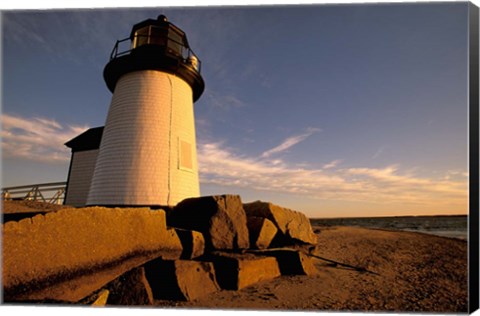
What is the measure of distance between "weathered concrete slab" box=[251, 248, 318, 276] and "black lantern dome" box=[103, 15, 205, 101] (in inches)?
222

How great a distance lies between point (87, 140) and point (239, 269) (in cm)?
1030

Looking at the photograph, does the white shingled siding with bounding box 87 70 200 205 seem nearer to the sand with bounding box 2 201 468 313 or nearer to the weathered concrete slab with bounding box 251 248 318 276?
the sand with bounding box 2 201 468 313

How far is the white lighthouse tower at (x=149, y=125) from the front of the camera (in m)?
7.26

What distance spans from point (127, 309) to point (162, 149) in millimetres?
4459

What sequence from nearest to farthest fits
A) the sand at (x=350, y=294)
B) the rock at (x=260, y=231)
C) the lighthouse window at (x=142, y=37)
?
the sand at (x=350, y=294) < the rock at (x=260, y=231) < the lighthouse window at (x=142, y=37)

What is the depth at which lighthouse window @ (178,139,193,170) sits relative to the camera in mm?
7828

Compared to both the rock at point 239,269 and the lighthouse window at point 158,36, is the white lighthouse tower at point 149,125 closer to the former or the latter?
the lighthouse window at point 158,36

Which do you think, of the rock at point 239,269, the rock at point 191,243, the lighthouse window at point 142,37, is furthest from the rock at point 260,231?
the lighthouse window at point 142,37

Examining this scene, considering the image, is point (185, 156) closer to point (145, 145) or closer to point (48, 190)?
point (145, 145)

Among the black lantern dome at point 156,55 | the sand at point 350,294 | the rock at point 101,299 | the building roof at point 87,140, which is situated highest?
the black lantern dome at point 156,55

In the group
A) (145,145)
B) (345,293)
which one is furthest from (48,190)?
(345,293)

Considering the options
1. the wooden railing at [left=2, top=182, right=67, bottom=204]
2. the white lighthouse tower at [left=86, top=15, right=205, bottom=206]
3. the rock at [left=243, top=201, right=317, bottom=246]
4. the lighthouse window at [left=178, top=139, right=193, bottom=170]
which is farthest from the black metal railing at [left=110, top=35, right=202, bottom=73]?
the wooden railing at [left=2, top=182, right=67, bottom=204]

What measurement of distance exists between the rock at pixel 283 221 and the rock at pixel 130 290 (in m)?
3.39

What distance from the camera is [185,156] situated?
800cm
